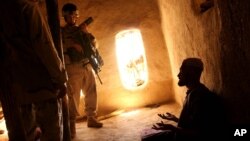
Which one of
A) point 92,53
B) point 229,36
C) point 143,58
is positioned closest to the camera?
point 229,36

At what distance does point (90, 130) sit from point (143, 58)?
6.29 feet

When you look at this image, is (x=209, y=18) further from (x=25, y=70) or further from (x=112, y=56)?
(x=112, y=56)

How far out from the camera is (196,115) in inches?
155

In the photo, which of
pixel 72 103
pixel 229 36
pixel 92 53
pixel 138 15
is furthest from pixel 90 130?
pixel 229 36

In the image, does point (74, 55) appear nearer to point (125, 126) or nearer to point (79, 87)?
point (79, 87)

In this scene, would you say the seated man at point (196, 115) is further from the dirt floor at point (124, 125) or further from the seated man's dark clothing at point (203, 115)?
the dirt floor at point (124, 125)

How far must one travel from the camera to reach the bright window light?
805 centimetres

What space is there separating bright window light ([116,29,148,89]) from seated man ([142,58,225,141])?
376 centimetres

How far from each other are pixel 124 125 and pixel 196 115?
3696mm

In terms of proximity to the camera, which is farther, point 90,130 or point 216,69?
point 90,130

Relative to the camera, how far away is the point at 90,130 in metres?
7.46

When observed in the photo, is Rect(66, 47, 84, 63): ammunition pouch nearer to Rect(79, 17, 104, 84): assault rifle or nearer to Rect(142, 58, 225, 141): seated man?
Rect(79, 17, 104, 84): assault rifle

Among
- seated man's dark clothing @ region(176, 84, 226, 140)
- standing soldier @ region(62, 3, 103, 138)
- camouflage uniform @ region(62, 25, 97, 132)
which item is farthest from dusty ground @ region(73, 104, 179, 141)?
seated man's dark clothing @ region(176, 84, 226, 140)

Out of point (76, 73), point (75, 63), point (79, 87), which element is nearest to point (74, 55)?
point (75, 63)
